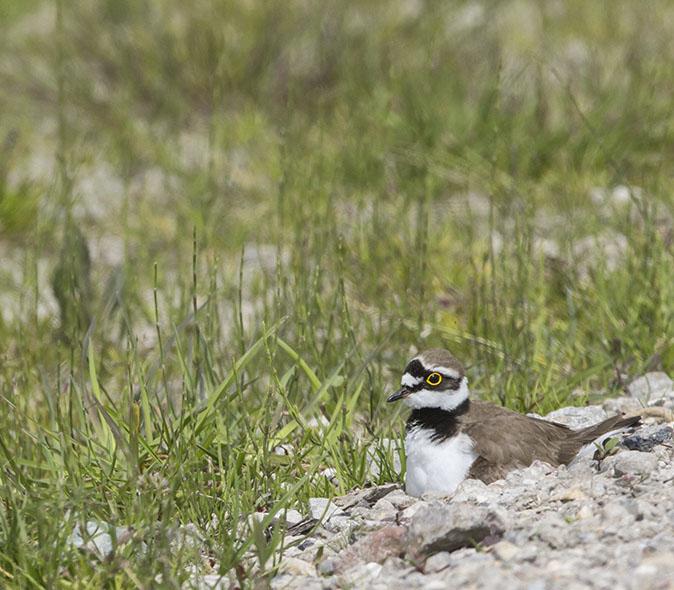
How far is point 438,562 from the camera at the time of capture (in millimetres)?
2967

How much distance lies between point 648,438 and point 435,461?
0.76 m

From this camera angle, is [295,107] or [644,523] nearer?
[644,523]

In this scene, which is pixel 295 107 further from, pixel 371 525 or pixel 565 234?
pixel 371 525

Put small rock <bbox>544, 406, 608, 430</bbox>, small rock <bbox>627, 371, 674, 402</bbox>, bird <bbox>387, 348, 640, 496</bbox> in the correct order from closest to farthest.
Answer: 1. bird <bbox>387, 348, 640, 496</bbox>
2. small rock <bbox>544, 406, 608, 430</bbox>
3. small rock <bbox>627, 371, 674, 402</bbox>

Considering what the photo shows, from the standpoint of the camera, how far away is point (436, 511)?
306 cm

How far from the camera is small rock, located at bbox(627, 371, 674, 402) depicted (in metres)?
4.43

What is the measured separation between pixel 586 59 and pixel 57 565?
692 centimetres

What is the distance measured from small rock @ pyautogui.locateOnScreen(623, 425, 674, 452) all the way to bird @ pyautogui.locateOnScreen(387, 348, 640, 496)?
0.36 ft

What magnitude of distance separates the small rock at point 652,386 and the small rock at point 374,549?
66.7 inches

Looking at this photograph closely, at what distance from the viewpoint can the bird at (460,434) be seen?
371cm

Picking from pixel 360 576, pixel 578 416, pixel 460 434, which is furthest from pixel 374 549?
pixel 578 416

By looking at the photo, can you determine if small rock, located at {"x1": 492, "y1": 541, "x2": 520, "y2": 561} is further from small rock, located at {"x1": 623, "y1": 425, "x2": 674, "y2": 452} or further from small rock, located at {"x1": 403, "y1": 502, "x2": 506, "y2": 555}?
small rock, located at {"x1": 623, "y1": 425, "x2": 674, "y2": 452}

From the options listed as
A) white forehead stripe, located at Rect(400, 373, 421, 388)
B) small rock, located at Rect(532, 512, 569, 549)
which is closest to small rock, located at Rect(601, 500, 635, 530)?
small rock, located at Rect(532, 512, 569, 549)

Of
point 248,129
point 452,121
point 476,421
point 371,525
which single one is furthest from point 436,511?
point 248,129
